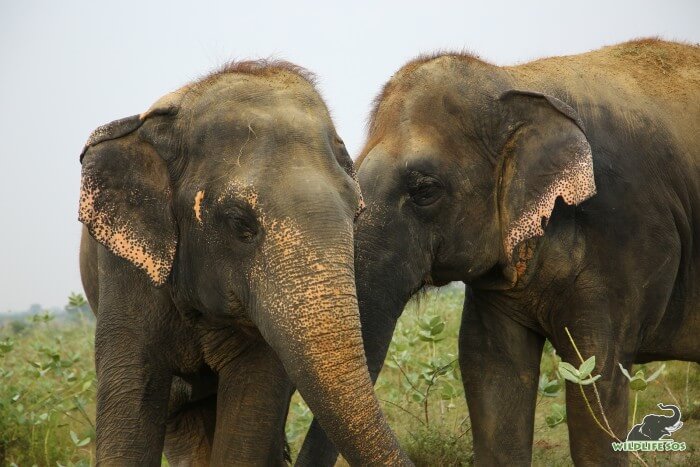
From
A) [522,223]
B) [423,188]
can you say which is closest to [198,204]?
[423,188]

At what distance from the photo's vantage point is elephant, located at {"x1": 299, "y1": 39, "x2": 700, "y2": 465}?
5.07 metres

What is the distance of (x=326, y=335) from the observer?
378 cm

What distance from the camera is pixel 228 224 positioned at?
165 inches

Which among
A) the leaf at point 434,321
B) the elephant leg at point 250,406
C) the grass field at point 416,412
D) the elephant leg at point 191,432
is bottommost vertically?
the grass field at point 416,412

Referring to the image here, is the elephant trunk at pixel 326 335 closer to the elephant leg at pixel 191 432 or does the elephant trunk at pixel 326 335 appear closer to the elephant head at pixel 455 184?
the elephant head at pixel 455 184

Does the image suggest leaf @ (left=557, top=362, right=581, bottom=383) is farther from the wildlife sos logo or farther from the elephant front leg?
the elephant front leg

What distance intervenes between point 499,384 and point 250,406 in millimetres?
1411

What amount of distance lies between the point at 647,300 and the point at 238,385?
188 centimetres

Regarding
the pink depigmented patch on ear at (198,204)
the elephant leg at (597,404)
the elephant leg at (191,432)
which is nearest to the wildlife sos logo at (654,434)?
the elephant leg at (597,404)

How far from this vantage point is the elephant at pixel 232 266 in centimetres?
381

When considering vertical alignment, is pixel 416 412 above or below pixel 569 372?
below

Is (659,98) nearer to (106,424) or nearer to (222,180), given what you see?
(222,180)

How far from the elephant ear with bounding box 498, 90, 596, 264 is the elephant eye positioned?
12.5 inches

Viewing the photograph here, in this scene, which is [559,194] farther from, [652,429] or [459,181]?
[652,429]
